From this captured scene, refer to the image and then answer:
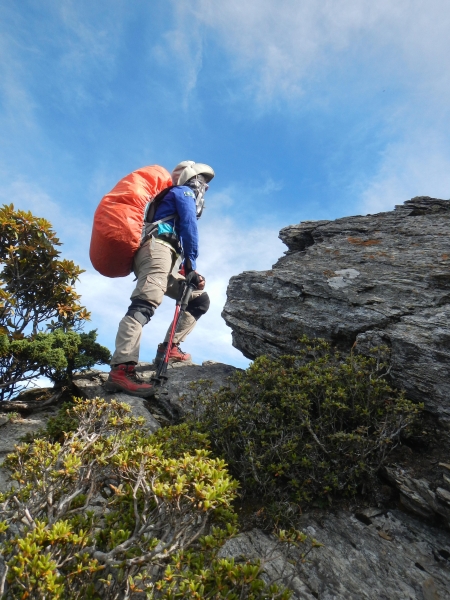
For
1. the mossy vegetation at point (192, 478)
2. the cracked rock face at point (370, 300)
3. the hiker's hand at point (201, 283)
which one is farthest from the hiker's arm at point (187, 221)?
the mossy vegetation at point (192, 478)

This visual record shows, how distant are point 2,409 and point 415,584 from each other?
7.03m

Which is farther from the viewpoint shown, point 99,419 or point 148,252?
point 148,252

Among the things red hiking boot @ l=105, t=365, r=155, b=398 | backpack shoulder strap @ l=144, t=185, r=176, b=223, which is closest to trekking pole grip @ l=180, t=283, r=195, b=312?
backpack shoulder strap @ l=144, t=185, r=176, b=223

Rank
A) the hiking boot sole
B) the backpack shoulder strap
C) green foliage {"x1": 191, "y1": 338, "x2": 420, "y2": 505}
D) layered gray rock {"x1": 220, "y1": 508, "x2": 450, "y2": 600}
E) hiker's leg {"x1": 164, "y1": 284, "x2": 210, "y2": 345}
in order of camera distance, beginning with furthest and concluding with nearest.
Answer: hiker's leg {"x1": 164, "y1": 284, "x2": 210, "y2": 345}, the backpack shoulder strap, the hiking boot sole, green foliage {"x1": 191, "y1": 338, "x2": 420, "y2": 505}, layered gray rock {"x1": 220, "y1": 508, "x2": 450, "y2": 600}

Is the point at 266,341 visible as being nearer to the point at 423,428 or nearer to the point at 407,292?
the point at 407,292

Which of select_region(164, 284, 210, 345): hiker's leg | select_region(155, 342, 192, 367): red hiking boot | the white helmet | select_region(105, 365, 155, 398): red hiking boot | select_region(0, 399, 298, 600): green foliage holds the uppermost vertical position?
the white helmet

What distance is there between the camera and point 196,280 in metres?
9.08

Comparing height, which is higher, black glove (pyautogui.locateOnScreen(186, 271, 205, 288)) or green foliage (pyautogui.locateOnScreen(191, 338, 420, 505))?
black glove (pyautogui.locateOnScreen(186, 271, 205, 288))

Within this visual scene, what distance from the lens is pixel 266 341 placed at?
803 cm

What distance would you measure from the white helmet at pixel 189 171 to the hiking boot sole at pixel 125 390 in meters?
4.57

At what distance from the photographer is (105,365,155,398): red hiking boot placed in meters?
7.29

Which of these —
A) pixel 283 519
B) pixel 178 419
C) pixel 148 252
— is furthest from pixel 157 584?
pixel 148 252

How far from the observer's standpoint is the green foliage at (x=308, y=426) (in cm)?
475

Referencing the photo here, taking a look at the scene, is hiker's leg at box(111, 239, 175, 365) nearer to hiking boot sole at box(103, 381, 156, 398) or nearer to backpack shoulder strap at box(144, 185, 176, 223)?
hiking boot sole at box(103, 381, 156, 398)
